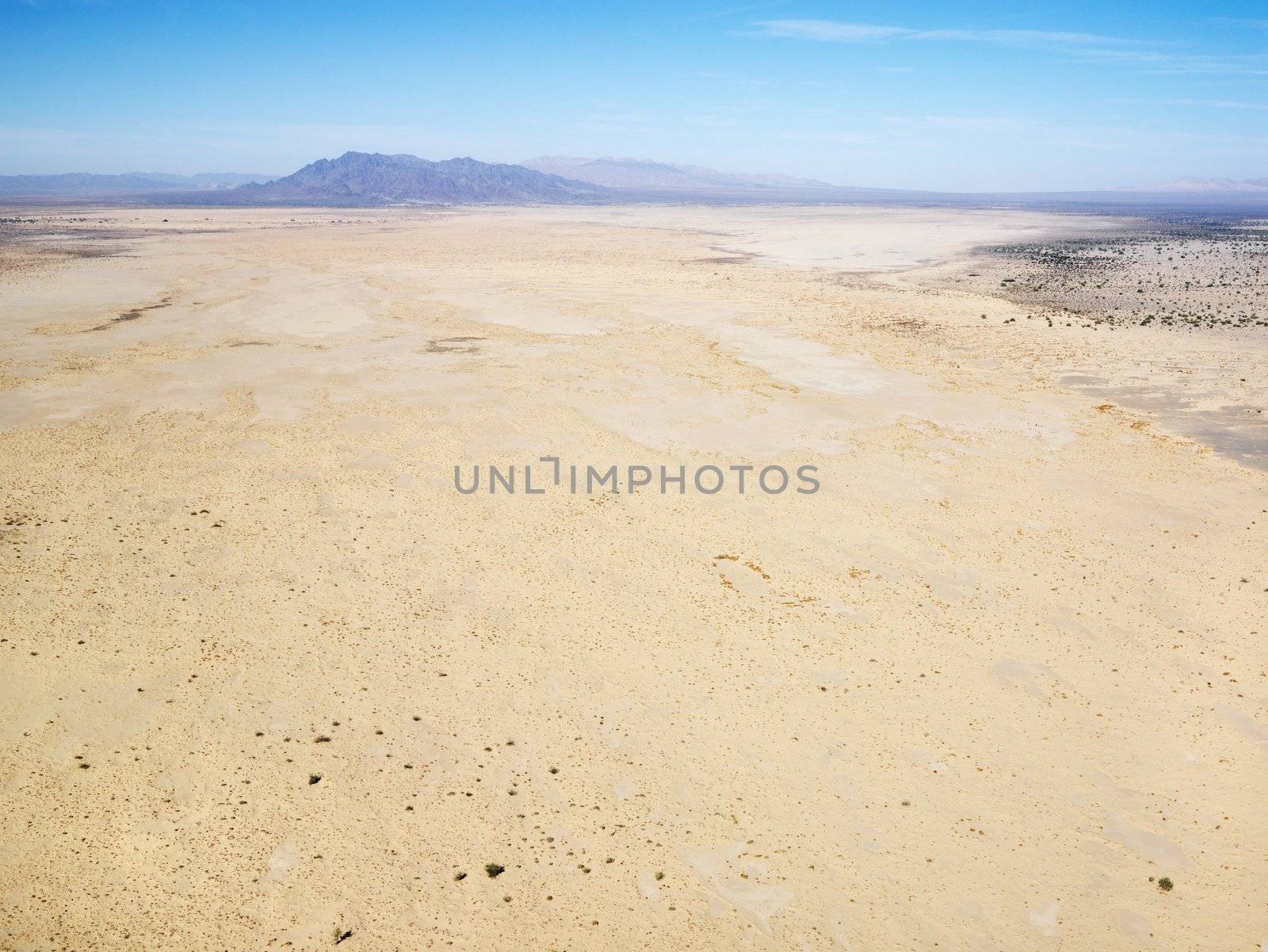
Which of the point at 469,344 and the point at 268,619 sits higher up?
the point at 469,344

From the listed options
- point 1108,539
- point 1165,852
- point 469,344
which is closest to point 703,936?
point 1165,852

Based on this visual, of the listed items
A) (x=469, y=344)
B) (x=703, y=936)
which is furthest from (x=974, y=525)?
(x=469, y=344)

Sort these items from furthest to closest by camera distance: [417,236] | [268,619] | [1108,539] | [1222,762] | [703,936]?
[417,236] < [1108,539] < [268,619] < [1222,762] < [703,936]

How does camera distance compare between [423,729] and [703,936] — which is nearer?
[703,936]

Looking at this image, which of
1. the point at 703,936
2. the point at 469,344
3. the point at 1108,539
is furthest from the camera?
the point at 469,344

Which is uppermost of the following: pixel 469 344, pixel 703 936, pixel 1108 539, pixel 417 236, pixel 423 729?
pixel 417 236

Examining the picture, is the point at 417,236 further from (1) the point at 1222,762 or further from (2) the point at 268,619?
(1) the point at 1222,762
